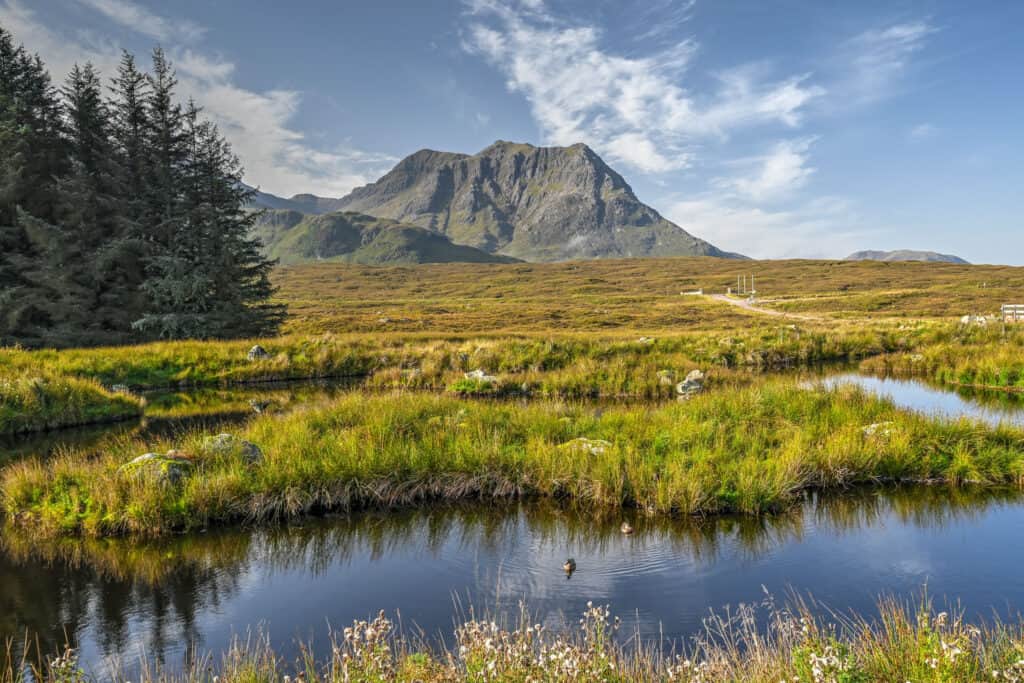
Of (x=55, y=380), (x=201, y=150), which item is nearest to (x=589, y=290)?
(x=201, y=150)

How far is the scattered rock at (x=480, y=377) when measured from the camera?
23.4 m

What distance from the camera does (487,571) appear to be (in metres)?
8.00

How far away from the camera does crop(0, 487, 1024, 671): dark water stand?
6.72m

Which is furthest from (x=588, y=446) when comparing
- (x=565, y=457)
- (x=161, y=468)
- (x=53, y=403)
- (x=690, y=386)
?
(x=53, y=403)

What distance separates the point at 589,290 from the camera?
116 metres

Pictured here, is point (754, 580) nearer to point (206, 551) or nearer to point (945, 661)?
point (945, 661)

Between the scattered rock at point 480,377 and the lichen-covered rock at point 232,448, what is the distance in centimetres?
1253

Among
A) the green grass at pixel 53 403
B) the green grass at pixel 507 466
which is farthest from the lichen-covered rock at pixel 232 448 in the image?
the green grass at pixel 53 403

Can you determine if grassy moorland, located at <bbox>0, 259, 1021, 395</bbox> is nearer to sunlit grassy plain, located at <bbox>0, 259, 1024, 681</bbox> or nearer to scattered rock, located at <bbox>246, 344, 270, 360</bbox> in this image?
sunlit grassy plain, located at <bbox>0, 259, 1024, 681</bbox>

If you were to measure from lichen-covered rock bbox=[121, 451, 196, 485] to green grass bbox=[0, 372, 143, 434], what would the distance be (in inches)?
373

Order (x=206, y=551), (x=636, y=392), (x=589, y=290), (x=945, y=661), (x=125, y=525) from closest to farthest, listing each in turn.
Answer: (x=945, y=661)
(x=206, y=551)
(x=125, y=525)
(x=636, y=392)
(x=589, y=290)

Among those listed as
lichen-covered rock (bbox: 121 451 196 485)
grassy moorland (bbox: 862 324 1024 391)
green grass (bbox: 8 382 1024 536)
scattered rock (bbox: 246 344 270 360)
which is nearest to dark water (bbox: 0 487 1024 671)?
green grass (bbox: 8 382 1024 536)

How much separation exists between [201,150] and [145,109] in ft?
12.1

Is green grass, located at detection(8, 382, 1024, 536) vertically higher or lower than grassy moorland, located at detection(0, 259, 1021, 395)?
lower
